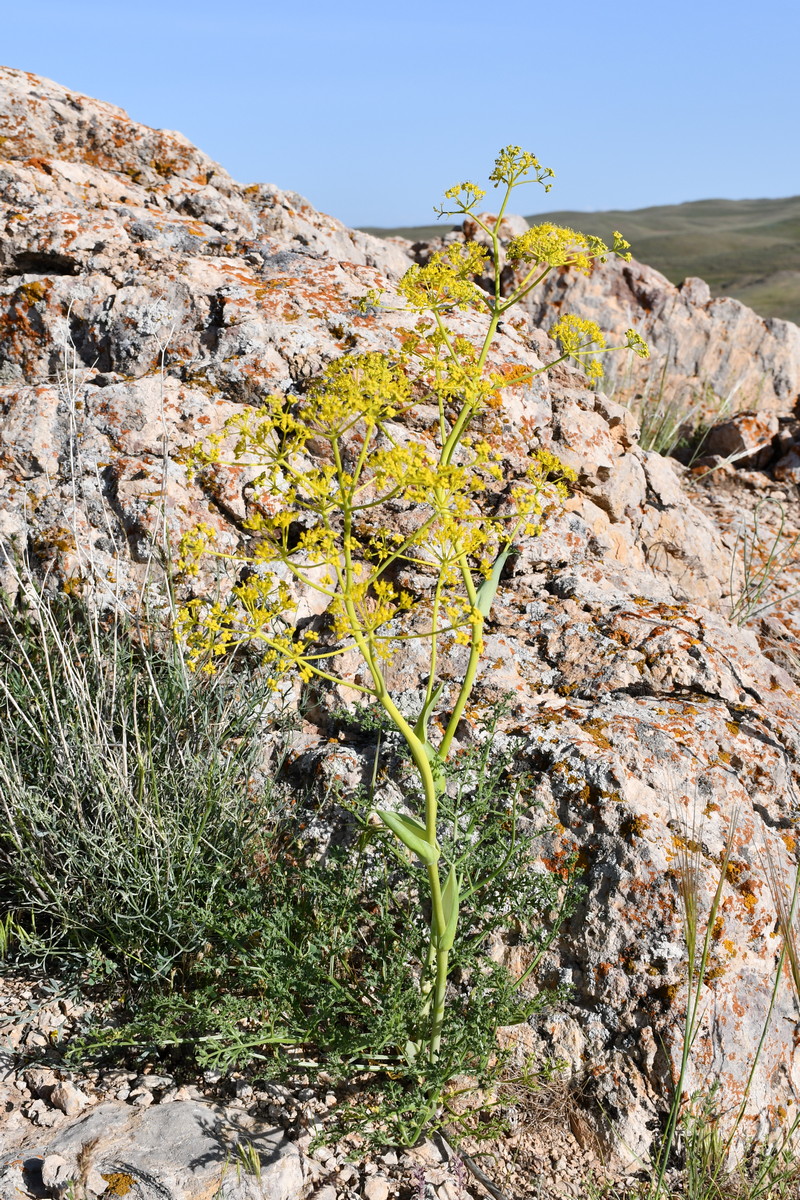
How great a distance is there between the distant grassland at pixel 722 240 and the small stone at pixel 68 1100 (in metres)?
49.2

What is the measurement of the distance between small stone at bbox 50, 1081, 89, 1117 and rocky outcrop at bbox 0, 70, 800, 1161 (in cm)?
138

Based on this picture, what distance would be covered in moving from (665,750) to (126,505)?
244 centimetres

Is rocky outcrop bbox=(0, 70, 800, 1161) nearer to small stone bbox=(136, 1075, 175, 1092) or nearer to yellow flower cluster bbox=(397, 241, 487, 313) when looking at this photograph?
yellow flower cluster bbox=(397, 241, 487, 313)

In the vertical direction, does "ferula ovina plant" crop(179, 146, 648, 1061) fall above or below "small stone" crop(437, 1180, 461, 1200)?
above

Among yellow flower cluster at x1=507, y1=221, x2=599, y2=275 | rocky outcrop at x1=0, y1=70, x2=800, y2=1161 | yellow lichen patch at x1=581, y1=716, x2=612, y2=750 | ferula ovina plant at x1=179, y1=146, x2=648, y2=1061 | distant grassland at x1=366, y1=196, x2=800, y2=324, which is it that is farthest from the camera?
distant grassland at x1=366, y1=196, x2=800, y2=324

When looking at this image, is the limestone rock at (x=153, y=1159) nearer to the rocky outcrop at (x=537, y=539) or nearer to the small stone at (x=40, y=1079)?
the small stone at (x=40, y=1079)

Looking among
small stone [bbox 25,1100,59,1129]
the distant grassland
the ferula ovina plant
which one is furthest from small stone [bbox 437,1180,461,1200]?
the distant grassland

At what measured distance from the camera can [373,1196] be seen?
2330mm

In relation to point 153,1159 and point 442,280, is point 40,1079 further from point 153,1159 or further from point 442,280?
point 442,280

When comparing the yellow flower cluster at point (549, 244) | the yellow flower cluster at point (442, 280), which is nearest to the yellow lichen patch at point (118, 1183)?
the yellow flower cluster at point (442, 280)

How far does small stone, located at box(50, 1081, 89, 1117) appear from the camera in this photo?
2422mm

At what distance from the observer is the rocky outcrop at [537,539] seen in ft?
8.78

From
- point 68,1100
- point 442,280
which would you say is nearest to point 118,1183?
point 68,1100

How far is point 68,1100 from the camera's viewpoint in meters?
2.43
